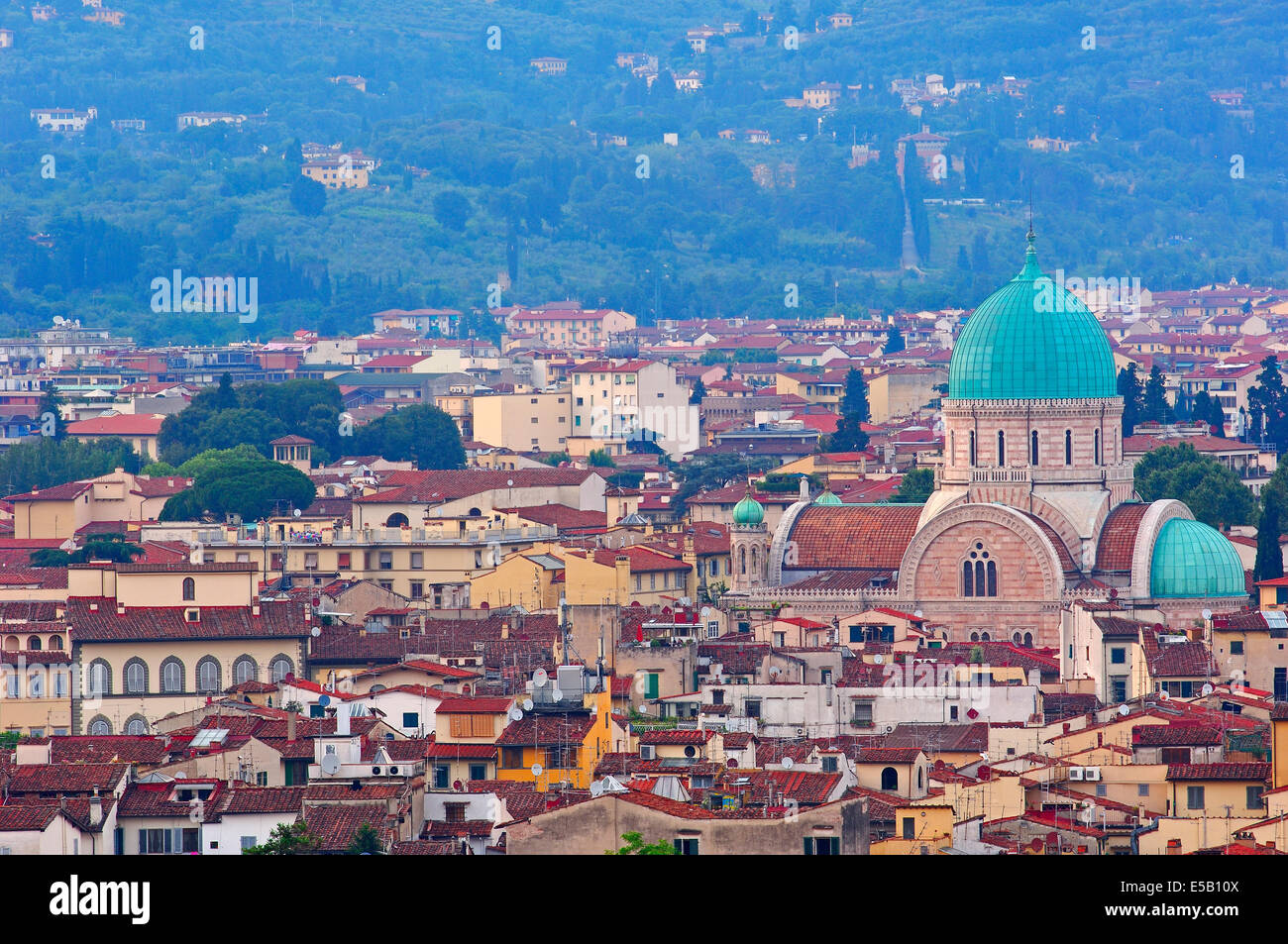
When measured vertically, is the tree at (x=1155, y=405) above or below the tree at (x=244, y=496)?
above

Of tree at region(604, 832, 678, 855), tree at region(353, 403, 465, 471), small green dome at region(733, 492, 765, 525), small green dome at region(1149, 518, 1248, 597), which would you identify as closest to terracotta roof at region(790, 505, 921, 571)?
small green dome at region(733, 492, 765, 525)

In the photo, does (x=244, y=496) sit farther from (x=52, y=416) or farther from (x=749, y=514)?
(x=52, y=416)

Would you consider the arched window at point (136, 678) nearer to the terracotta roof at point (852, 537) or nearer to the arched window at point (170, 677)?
the arched window at point (170, 677)

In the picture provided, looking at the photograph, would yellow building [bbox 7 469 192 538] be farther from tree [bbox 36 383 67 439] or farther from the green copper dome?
tree [bbox 36 383 67 439]

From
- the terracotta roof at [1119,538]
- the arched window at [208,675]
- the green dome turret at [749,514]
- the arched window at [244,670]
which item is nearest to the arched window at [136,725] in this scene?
the arched window at [208,675]
